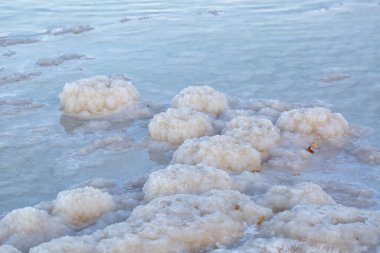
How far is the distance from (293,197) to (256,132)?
156cm

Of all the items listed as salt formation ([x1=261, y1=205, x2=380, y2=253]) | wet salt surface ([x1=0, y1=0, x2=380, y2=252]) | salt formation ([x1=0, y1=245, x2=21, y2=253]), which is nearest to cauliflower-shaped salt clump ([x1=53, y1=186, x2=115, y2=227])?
wet salt surface ([x1=0, y1=0, x2=380, y2=252])

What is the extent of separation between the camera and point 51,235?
402cm

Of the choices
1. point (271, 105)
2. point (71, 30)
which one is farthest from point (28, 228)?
point (71, 30)

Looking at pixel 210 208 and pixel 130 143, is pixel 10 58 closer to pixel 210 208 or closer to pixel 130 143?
pixel 130 143

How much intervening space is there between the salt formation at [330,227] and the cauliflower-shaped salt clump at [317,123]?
2104 mm

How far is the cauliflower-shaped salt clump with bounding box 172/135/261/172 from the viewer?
5.10 m

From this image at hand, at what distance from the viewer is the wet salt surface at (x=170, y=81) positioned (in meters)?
4.91

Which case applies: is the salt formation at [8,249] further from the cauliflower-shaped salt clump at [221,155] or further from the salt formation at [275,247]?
the cauliflower-shaped salt clump at [221,155]

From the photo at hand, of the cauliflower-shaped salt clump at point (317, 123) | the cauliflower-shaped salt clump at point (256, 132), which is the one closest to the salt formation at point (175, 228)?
the cauliflower-shaped salt clump at point (256, 132)

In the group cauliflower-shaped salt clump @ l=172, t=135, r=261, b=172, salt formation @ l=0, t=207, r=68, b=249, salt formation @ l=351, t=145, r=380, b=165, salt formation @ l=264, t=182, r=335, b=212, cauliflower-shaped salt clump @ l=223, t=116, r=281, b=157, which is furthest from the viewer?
cauliflower-shaped salt clump @ l=223, t=116, r=281, b=157

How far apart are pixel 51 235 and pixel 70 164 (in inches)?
58.2

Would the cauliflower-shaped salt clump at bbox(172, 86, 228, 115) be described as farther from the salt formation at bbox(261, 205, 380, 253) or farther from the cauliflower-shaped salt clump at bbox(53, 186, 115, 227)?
the salt formation at bbox(261, 205, 380, 253)

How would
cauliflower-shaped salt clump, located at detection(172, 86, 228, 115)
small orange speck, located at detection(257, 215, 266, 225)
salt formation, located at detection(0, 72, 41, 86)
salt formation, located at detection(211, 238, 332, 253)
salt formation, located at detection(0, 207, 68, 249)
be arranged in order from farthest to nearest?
salt formation, located at detection(0, 72, 41, 86) → cauliflower-shaped salt clump, located at detection(172, 86, 228, 115) → salt formation, located at detection(0, 207, 68, 249) → small orange speck, located at detection(257, 215, 266, 225) → salt formation, located at detection(211, 238, 332, 253)

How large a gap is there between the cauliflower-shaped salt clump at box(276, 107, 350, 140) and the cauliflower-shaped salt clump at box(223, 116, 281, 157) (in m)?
0.20
